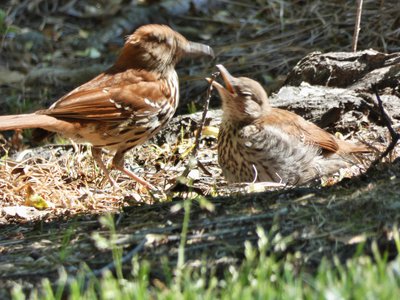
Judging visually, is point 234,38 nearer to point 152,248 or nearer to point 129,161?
point 129,161

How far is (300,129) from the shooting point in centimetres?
657

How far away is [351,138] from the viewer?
730 cm

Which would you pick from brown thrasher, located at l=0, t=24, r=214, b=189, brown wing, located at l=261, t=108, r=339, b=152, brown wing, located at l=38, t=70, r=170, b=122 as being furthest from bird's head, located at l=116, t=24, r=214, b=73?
brown wing, located at l=261, t=108, r=339, b=152

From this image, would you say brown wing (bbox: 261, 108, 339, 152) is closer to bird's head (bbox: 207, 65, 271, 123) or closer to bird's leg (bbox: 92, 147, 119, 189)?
bird's head (bbox: 207, 65, 271, 123)

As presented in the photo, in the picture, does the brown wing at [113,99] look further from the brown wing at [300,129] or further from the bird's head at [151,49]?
the brown wing at [300,129]

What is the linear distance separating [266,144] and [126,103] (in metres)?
1.27

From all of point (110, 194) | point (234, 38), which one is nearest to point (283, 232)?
point (110, 194)

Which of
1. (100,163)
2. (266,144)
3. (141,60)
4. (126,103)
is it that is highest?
Result: (141,60)

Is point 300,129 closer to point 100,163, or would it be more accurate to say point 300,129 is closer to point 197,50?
point 197,50

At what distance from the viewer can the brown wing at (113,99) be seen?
6.78m

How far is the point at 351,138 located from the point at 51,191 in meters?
2.50

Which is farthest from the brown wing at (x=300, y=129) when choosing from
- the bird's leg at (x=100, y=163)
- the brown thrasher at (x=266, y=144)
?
the bird's leg at (x=100, y=163)

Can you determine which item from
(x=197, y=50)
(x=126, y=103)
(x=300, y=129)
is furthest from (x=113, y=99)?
(x=300, y=129)

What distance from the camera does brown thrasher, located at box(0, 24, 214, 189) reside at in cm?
676
